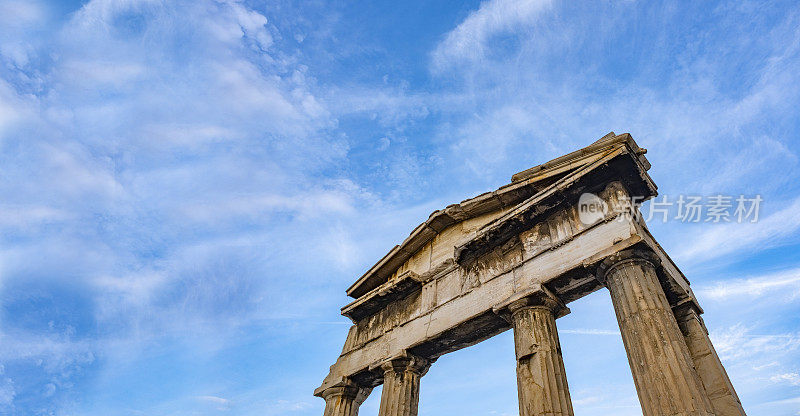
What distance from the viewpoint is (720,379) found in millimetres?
7703

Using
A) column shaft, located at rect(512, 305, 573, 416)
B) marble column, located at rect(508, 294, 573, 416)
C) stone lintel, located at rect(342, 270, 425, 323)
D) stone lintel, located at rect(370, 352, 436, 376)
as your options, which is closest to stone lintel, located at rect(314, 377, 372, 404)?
stone lintel, located at rect(370, 352, 436, 376)

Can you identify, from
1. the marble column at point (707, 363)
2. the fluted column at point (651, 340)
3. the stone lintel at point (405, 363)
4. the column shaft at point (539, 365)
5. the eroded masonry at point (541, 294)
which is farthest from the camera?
the stone lintel at point (405, 363)

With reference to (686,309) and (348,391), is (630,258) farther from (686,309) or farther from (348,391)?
(348,391)

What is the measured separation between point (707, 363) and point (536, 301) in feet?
10.6

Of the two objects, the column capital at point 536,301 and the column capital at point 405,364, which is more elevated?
the column capital at point 536,301

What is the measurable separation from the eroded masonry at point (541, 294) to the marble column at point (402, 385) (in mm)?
28

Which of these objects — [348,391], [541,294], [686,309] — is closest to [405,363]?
[348,391]

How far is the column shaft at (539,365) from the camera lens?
7766mm

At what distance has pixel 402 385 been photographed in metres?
11.3

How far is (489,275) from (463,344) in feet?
6.65

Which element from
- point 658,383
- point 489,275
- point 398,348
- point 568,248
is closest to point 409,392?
point 398,348

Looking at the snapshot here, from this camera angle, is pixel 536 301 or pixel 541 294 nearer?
pixel 541 294

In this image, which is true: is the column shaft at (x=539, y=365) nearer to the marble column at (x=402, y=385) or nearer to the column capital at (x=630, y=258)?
the column capital at (x=630, y=258)

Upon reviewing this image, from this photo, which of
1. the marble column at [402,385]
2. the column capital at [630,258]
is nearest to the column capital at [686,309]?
the column capital at [630,258]
